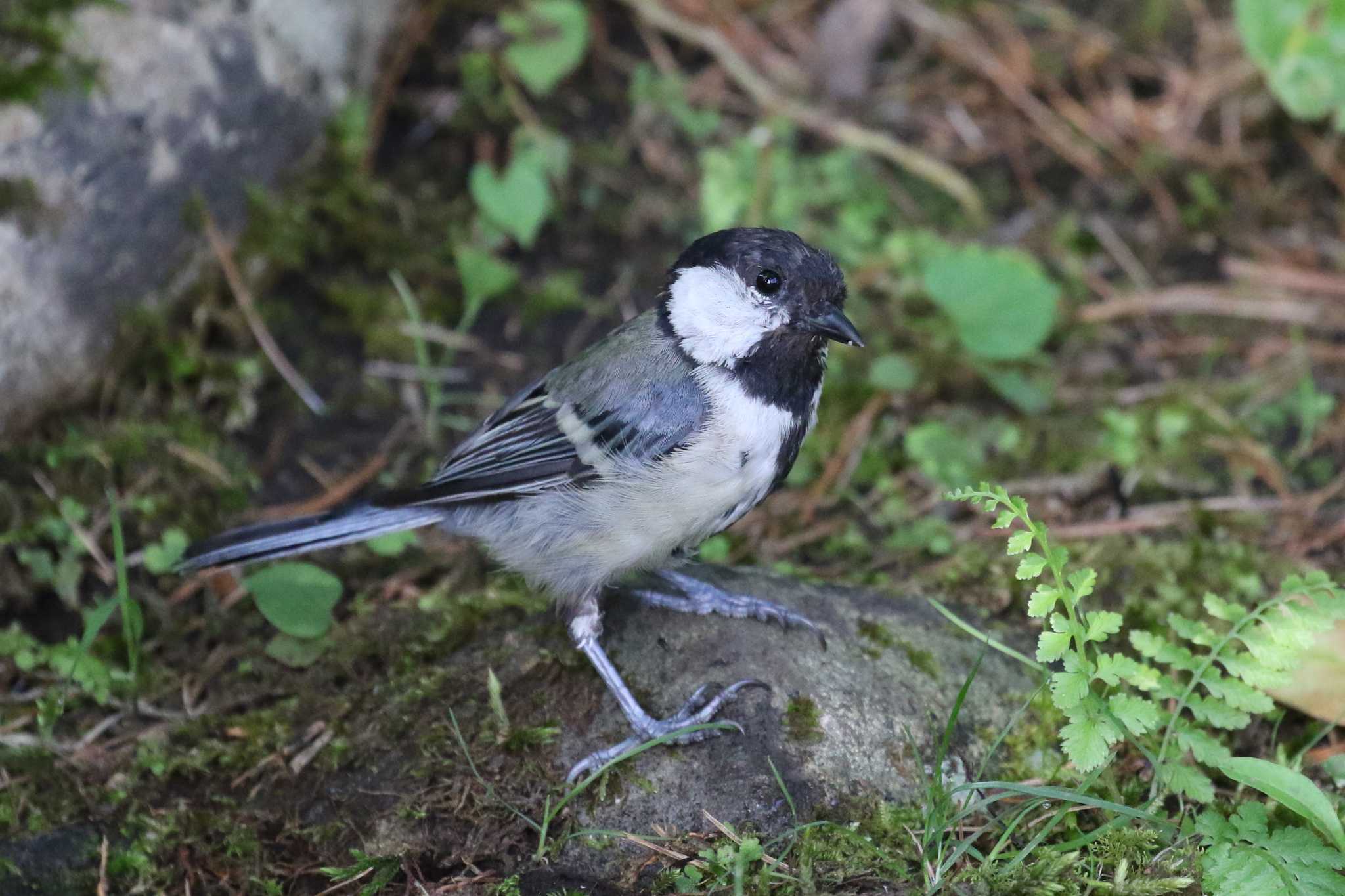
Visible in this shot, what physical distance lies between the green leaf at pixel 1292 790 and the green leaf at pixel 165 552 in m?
2.56

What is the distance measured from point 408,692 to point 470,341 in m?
1.75

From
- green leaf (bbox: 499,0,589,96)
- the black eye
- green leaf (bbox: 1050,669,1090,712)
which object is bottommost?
green leaf (bbox: 1050,669,1090,712)

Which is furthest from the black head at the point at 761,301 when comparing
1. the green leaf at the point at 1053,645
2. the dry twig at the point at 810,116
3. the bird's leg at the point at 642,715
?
the dry twig at the point at 810,116

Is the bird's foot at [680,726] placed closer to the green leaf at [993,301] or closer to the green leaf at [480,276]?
the green leaf at [993,301]

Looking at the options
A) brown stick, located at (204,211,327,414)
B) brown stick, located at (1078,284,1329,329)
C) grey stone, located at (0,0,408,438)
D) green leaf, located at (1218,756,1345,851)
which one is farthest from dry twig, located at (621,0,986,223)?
green leaf, located at (1218,756,1345,851)

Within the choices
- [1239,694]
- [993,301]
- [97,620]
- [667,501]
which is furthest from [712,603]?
[993,301]

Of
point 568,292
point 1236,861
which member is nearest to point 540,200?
point 568,292

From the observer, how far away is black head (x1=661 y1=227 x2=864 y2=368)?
279 cm

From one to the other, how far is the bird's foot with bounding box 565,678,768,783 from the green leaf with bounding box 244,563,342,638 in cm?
89

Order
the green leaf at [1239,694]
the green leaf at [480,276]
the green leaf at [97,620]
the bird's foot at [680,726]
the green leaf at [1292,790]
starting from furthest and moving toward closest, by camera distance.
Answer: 1. the green leaf at [480,276]
2. the green leaf at [97,620]
3. the bird's foot at [680,726]
4. the green leaf at [1239,694]
5. the green leaf at [1292,790]

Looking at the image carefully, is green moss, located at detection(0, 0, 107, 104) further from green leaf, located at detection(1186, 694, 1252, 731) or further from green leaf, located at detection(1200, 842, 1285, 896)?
green leaf, located at detection(1200, 842, 1285, 896)

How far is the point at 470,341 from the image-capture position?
425 cm

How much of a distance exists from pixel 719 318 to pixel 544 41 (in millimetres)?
2311

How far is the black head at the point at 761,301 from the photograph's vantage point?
9.14 feet
